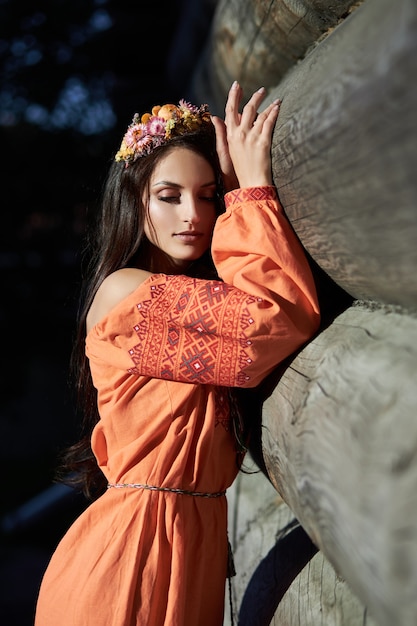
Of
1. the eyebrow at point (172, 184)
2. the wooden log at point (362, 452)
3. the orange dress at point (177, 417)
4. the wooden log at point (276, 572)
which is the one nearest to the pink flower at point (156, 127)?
the eyebrow at point (172, 184)

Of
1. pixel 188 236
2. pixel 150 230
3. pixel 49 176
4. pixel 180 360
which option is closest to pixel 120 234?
pixel 150 230

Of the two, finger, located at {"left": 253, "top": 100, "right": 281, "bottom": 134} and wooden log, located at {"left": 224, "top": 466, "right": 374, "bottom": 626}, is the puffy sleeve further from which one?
wooden log, located at {"left": 224, "top": 466, "right": 374, "bottom": 626}

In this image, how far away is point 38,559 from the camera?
12.3 feet

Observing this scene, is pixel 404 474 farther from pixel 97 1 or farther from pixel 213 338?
pixel 97 1

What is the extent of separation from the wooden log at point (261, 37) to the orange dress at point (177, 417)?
44 centimetres

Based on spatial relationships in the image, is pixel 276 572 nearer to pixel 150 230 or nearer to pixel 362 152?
pixel 150 230

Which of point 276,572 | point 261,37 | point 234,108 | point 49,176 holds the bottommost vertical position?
point 276,572

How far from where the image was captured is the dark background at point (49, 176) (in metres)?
4.03

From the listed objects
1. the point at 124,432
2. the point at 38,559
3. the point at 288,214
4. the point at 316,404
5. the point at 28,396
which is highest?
the point at 288,214

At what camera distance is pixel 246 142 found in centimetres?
138

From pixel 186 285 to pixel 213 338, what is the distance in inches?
5.5

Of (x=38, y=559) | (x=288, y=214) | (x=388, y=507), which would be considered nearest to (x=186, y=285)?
(x=288, y=214)

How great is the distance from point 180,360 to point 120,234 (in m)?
0.50

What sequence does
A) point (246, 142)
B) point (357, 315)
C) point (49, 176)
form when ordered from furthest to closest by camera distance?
point (49, 176) < point (246, 142) < point (357, 315)
